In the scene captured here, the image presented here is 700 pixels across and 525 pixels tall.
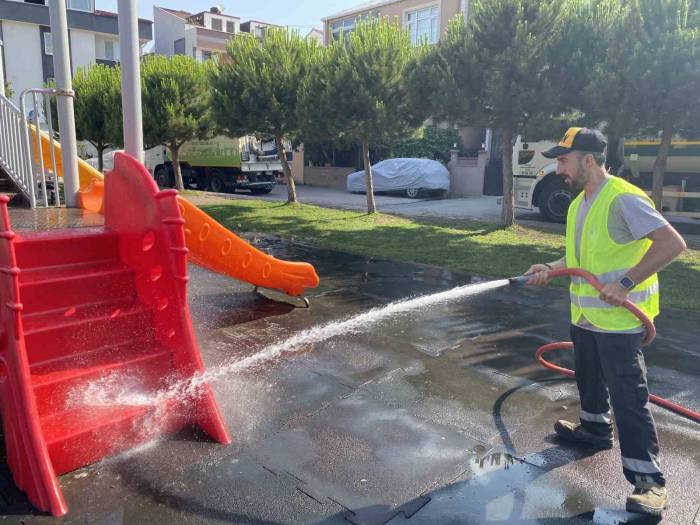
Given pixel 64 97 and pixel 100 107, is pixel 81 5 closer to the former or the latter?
pixel 100 107

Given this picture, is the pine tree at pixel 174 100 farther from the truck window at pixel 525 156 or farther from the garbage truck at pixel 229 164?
the truck window at pixel 525 156

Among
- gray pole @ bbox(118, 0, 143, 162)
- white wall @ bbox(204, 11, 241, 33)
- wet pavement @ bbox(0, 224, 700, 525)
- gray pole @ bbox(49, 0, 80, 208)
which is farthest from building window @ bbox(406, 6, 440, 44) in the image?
white wall @ bbox(204, 11, 241, 33)

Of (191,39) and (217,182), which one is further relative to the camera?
(191,39)

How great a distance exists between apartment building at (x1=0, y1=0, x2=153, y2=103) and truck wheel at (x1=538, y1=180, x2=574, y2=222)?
29.7 m

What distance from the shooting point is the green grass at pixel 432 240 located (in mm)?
8602

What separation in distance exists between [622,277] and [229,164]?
71.5 ft

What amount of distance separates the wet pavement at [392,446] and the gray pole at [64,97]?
2831mm

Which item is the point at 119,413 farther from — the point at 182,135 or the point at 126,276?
the point at 182,135

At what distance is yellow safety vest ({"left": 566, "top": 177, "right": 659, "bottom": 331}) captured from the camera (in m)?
2.99

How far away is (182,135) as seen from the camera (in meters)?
19.5

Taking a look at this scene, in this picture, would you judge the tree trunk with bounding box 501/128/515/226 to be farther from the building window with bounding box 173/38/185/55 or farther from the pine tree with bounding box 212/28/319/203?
the building window with bounding box 173/38/185/55

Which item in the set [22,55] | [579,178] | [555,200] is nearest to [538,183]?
[555,200]

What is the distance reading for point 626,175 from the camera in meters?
13.7

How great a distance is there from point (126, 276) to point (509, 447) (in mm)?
2791
